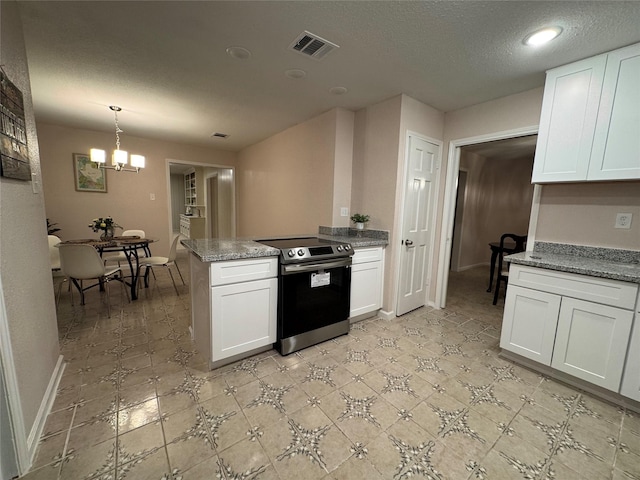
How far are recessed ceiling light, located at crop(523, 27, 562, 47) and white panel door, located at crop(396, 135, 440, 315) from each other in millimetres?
1090

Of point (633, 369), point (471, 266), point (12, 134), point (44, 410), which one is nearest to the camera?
point (12, 134)

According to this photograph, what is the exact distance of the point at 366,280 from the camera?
2695 millimetres

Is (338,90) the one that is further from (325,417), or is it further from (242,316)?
(325,417)

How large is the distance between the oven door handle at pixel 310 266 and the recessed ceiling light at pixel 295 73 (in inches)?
64.6

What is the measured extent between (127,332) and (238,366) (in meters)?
1.26

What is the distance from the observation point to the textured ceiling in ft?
4.91

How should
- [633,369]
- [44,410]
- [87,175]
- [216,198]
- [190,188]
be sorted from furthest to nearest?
1. [190,188]
2. [216,198]
3. [87,175]
4. [633,369]
5. [44,410]

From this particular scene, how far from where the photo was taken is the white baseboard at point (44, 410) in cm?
123

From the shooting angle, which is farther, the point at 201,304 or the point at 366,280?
the point at 366,280

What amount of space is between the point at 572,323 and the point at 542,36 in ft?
6.26

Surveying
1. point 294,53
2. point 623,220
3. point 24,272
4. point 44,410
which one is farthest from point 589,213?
point 44,410

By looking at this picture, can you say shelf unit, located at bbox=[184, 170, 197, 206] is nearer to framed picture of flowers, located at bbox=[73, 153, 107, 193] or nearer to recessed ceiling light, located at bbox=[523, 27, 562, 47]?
framed picture of flowers, located at bbox=[73, 153, 107, 193]

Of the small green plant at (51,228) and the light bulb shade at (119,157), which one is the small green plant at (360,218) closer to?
the light bulb shade at (119,157)

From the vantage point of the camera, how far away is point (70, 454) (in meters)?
1.24
